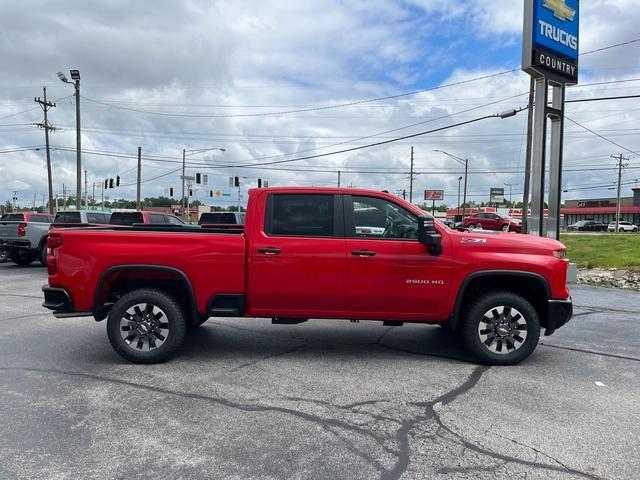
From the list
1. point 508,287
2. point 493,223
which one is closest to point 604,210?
point 493,223

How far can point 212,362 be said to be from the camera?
547 centimetres

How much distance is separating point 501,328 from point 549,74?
884 cm

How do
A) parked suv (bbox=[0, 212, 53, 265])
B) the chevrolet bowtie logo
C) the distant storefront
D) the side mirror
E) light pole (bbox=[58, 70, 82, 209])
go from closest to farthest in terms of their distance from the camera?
1. the side mirror
2. the chevrolet bowtie logo
3. parked suv (bbox=[0, 212, 53, 265])
4. light pole (bbox=[58, 70, 82, 209])
5. the distant storefront

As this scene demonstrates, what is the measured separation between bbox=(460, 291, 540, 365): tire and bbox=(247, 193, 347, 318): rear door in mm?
1463

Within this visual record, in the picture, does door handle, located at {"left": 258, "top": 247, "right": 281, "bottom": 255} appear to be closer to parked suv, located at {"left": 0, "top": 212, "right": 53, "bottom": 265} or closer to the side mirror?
the side mirror

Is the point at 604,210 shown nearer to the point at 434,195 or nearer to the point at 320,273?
the point at 434,195

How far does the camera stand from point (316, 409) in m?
4.13

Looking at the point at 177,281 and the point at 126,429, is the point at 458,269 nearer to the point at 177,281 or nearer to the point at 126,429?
the point at 177,281

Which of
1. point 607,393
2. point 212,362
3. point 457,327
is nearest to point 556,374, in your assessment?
point 607,393

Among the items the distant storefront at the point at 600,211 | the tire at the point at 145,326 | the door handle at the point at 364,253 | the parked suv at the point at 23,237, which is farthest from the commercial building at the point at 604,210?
the tire at the point at 145,326

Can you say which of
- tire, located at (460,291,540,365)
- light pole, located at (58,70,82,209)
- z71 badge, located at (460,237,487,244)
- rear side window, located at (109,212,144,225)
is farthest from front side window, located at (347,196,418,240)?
light pole, located at (58,70,82,209)

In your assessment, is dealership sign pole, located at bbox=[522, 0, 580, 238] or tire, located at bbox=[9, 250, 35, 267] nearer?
dealership sign pole, located at bbox=[522, 0, 580, 238]

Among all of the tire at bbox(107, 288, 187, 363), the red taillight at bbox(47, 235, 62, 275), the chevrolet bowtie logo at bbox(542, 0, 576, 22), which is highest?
the chevrolet bowtie logo at bbox(542, 0, 576, 22)

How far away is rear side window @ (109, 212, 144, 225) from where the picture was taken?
16867mm
